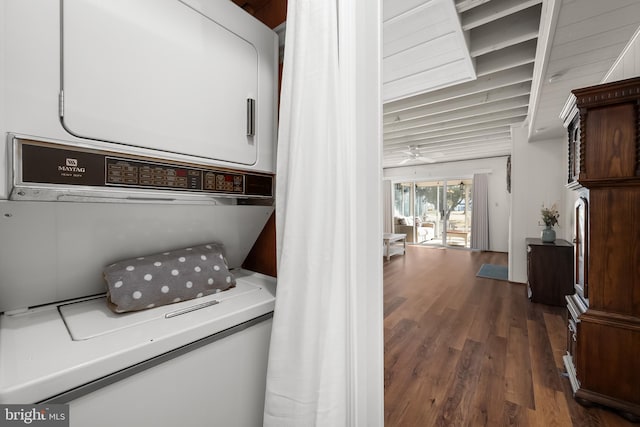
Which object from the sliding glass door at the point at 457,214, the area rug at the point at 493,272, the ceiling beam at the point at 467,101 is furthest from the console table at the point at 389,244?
the ceiling beam at the point at 467,101

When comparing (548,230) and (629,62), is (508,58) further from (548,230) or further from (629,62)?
(548,230)

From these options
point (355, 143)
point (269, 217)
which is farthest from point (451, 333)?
point (355, 143)

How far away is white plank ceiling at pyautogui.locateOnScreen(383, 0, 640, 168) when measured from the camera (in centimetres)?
144

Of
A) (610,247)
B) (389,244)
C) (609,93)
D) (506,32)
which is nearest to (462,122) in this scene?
(506,32)

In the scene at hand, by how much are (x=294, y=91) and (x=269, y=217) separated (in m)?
0.64

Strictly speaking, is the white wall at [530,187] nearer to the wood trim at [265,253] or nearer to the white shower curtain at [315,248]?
the wood trim at [265,253]

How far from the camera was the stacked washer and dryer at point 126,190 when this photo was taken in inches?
23.8

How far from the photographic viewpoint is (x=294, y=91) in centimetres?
93

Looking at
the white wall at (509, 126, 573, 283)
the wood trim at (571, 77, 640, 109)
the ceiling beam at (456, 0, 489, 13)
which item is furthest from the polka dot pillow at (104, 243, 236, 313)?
the white wall at (509, 126, 573, 283)

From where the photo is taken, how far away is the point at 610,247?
1543mm

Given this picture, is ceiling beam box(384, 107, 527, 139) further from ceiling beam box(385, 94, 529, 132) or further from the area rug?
the area rug

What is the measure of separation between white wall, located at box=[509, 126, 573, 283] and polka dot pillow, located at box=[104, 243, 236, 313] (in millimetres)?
4648

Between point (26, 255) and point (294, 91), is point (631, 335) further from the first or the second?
point (26, 255)

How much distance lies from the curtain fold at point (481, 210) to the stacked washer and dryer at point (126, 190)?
7.59 metres
